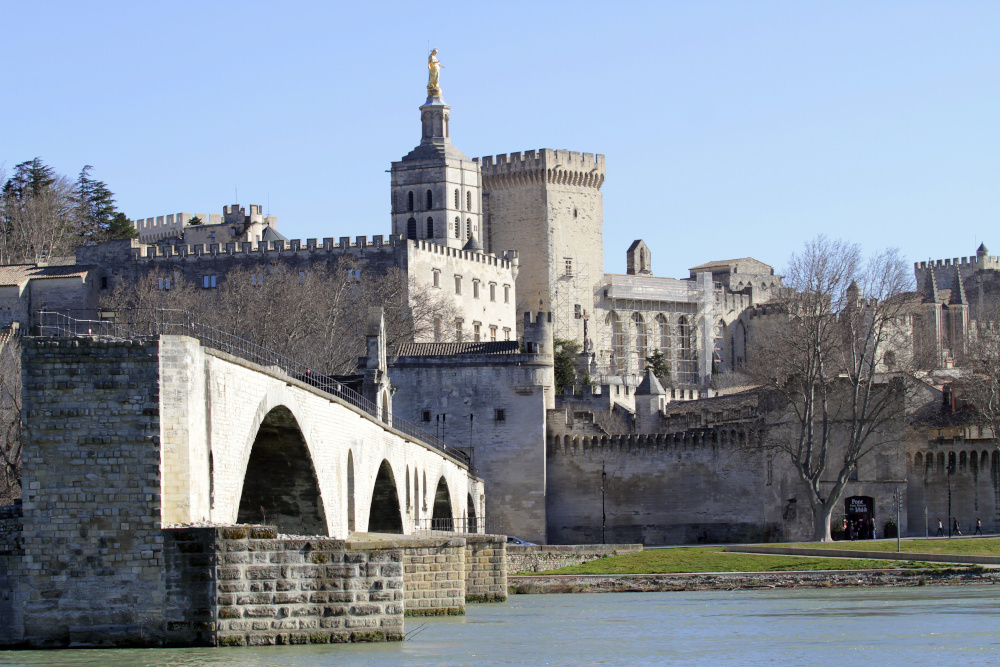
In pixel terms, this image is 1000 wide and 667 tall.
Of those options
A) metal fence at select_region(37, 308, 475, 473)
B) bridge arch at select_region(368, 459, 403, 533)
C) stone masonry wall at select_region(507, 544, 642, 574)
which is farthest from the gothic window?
bridge arch at select_region(368, 459, 403, 533)

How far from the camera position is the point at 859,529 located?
2534 inches

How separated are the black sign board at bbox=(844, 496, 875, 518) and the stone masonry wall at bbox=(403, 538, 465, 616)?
31.5m

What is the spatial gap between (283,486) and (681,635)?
908 centimetres

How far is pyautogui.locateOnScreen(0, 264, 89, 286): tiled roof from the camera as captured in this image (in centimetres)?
8295

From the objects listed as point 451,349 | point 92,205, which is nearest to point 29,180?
point 92,205

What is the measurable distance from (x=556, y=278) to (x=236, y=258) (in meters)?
26.8

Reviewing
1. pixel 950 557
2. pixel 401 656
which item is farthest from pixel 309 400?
pixel 950 557

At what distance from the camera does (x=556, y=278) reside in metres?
110

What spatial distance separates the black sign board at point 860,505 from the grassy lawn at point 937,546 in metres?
9.25

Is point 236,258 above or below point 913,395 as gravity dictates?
above

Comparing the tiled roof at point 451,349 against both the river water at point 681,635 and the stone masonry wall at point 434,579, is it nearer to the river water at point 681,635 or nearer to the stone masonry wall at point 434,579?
the river water at point 681,635

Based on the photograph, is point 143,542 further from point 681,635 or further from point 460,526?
point 460,526

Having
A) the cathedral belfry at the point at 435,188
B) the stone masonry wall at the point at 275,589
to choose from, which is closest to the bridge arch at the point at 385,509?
the stone masonry wall at the point at 275,589

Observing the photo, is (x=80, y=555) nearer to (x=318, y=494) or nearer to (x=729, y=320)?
(x=318, y=494)
